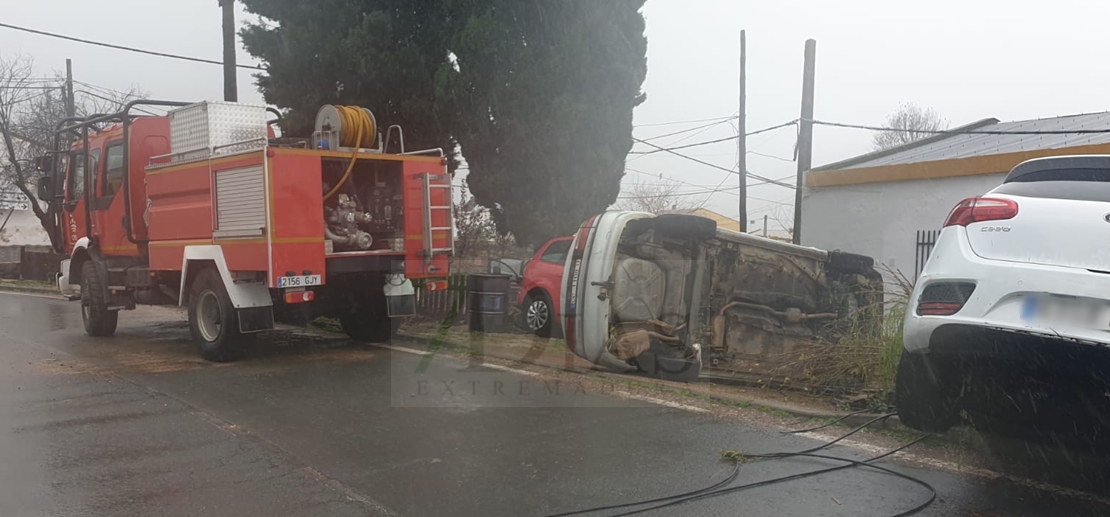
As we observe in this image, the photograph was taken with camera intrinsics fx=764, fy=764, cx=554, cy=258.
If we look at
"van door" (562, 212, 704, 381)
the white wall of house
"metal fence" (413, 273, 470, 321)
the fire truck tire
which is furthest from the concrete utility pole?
the white wall of house

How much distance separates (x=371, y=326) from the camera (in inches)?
406

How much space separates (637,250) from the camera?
7.46 meters

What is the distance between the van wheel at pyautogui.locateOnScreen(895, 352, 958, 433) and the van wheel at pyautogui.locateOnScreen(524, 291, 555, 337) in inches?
270

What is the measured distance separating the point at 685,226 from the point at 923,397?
313 cm

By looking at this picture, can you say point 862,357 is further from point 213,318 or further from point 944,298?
point 213,318

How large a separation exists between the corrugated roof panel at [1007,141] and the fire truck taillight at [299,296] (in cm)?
990

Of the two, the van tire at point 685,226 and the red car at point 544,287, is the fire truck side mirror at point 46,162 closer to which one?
the red car at point 544,287

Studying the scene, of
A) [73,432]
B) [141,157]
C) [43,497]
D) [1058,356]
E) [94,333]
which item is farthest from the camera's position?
[94,333]

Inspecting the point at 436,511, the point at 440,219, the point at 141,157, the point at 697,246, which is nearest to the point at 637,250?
the point at 697,246

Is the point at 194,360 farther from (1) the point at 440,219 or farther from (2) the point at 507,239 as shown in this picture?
(2) the point at 507,239

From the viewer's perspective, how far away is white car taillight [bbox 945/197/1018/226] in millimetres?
3945

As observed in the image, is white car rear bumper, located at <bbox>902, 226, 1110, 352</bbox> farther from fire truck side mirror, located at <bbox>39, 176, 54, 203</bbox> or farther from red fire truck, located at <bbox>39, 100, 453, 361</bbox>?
fire truck side mirror, located at <bbox>39, 176, 54, 203</bbox>

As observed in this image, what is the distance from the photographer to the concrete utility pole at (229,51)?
13703 millimetres

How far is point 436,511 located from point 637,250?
3.93 metres
